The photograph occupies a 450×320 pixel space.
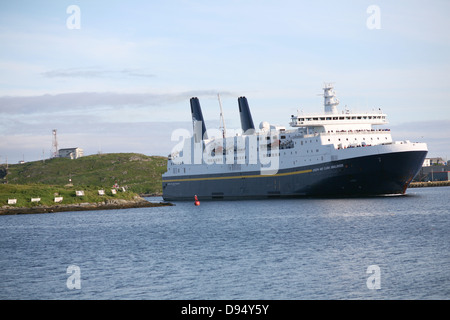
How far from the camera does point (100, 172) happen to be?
575ft

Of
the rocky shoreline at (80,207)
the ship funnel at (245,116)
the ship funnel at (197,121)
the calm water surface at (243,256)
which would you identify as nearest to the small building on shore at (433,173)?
the ship funnel at (197,121)

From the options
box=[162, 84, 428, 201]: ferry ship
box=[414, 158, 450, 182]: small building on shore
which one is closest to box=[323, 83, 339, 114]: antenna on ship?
box=[162, 84, 428, 201]: ferry ship

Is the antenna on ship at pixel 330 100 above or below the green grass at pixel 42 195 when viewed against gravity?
above

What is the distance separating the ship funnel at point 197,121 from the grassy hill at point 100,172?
68485 millimetres

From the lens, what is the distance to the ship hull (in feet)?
196

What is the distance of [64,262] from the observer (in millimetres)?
32281

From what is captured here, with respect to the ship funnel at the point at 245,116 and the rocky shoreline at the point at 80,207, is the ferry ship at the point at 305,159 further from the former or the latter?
the rocky shoreline at the point at 80,207

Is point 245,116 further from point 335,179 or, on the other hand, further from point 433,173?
point 433,173

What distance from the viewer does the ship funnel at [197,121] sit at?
299ft

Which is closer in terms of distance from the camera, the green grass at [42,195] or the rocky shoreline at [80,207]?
the rocky shoreline at [80,207]

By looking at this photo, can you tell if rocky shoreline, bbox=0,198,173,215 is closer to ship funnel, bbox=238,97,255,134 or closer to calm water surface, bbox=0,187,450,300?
calm water surface, bbox=0,187,450,300

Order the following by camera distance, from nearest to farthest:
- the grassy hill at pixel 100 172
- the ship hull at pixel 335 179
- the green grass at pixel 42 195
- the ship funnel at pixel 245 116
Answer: the ship hull at pixel 335 179 < the green grass at pixel 42 195 < the ship funnel at pixel 245 116 < the grassy hill at pixel 100 172
